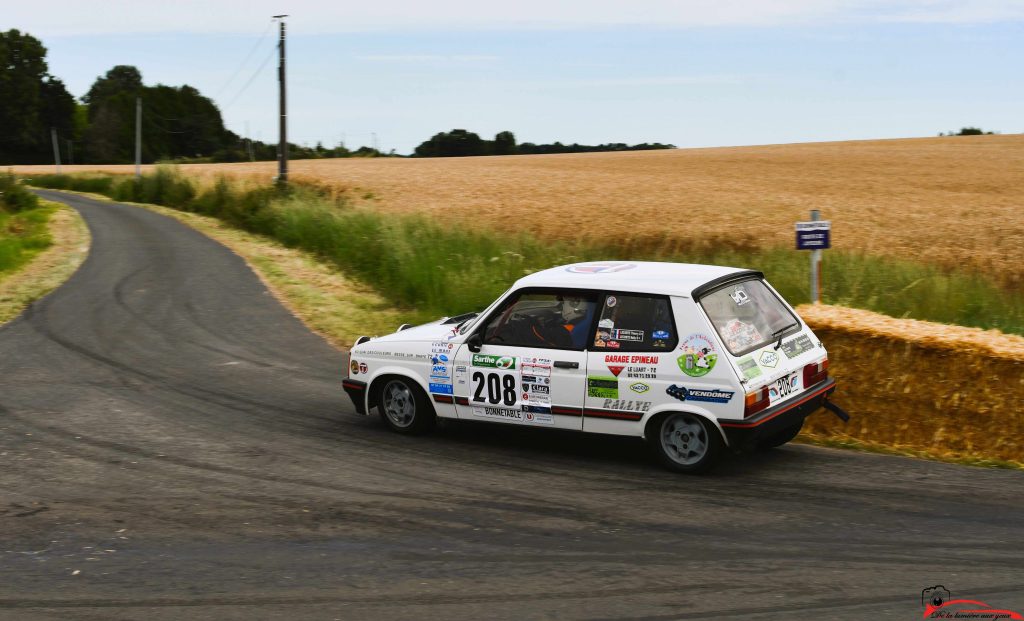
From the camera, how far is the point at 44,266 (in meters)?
22.5

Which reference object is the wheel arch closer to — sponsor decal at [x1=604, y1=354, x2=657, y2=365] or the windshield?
sponsor decal at [x1=604, y1=354, x2=657, y2=365]

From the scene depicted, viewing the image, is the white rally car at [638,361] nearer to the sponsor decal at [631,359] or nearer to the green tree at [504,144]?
the sponsor decal at [631,359]

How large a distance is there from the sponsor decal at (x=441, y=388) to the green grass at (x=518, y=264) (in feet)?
16.7

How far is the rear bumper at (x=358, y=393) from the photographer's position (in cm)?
934

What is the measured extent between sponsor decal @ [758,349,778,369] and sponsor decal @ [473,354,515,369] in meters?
1.98

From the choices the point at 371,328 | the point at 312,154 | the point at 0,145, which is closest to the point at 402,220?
the point at 371,328

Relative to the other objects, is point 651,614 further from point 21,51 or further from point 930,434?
point 21,51

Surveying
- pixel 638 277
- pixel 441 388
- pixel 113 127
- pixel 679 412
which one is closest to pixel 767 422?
pixel 679 412

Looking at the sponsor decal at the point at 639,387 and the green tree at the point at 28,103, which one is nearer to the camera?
the sponsor decal at the point at 639,387

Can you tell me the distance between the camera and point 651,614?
521 cm

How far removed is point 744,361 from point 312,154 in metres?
99.1

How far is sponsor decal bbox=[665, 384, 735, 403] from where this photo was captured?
7.45m

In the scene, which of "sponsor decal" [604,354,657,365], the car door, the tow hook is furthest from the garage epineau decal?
the tow hook

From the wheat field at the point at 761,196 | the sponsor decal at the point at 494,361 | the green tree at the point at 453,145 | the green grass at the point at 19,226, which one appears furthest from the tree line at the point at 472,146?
the sponsor decal at the point at 494,361
